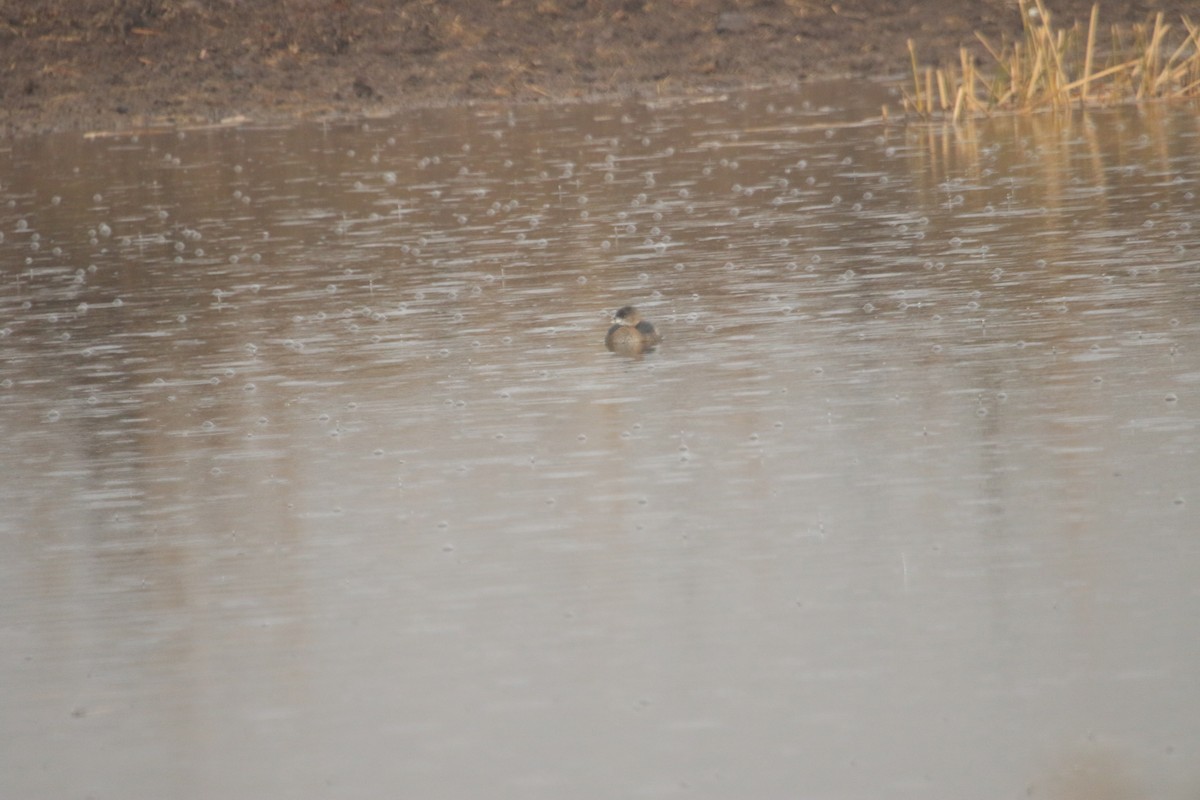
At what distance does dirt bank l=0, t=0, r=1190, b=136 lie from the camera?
81.8ft

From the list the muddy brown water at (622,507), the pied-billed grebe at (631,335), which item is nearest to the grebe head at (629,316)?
the pied-billed grebe at (631,335)

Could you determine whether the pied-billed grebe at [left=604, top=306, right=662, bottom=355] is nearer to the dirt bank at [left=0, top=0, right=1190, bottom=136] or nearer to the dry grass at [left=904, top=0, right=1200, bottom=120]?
the dry grass at [left=904, top=0, right=1200, bottom=120]

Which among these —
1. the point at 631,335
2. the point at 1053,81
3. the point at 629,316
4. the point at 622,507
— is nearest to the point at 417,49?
the point at 1053,81

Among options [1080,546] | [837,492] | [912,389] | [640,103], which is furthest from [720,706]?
[640,103]

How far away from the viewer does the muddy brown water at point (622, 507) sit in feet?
15.9

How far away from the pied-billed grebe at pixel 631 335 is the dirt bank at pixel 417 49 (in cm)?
1515

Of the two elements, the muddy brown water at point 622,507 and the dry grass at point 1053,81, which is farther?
the dry grass at point 1053,81

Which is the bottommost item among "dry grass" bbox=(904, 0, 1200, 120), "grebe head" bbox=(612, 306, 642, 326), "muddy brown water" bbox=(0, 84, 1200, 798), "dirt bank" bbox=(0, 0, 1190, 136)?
"muddy brown water" bbox=(0, 84, 1200, 798)

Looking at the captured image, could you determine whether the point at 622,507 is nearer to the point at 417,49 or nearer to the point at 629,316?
the point at 629,316

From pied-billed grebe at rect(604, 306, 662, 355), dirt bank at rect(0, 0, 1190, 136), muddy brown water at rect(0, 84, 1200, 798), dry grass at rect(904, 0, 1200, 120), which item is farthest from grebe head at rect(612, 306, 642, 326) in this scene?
dirt bank at rect(0, 0, 1190, 136)

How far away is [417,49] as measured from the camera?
26.5 meters

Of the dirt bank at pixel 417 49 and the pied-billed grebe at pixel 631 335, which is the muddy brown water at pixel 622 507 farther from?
the dirt bank at pixel 417 49

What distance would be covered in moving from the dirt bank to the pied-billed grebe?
15149 millimetres

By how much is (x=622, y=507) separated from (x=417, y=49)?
2038 cm
